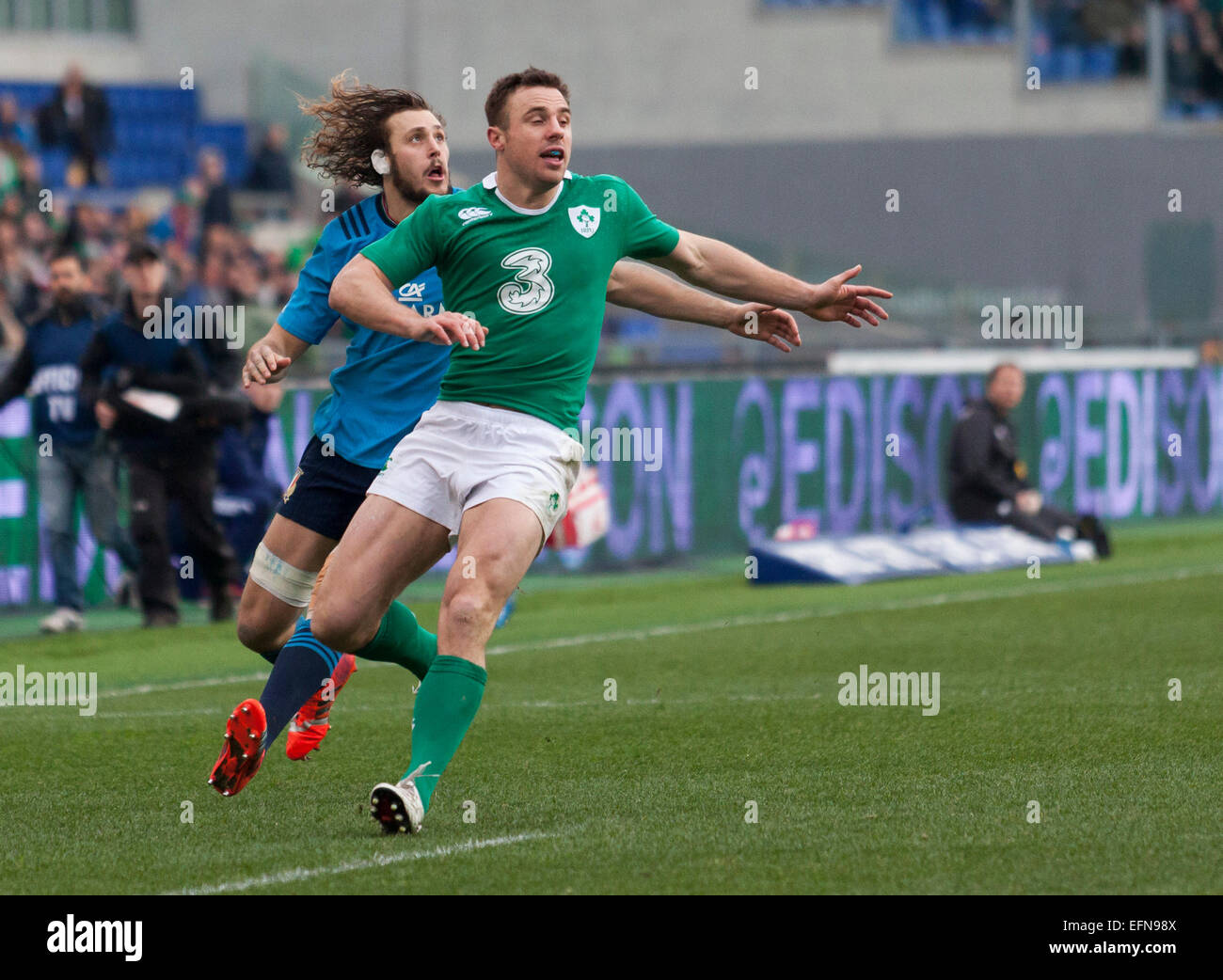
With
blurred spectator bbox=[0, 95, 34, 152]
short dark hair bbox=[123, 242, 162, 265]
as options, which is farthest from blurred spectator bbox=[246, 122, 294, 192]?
short dark hair bbox=[123, 242, 162, 265]

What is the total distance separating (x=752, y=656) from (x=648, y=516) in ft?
17.4

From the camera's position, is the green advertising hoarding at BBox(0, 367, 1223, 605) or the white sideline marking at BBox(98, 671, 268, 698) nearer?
the white sideline marking at BBox(98, 671, 268, 698)

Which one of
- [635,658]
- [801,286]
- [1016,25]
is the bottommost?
[635,658]

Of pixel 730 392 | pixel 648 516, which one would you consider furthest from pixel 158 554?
pixel 730 392

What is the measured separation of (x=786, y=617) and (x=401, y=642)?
6046 mm

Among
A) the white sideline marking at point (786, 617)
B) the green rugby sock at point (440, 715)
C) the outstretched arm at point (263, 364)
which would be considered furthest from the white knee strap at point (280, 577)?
the white sideline marking at point (786, 617)

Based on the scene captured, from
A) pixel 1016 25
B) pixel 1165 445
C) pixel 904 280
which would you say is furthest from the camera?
pixel 1016 25

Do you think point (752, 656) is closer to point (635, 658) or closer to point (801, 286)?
point (635, 658)

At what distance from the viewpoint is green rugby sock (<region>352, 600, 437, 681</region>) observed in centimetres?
712

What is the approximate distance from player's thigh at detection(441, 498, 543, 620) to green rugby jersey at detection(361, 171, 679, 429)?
36cm

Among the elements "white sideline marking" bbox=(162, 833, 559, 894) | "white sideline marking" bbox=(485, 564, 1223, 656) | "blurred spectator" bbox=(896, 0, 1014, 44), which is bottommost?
"white sideline marking" bbox=(485, 564, 1223, 656)

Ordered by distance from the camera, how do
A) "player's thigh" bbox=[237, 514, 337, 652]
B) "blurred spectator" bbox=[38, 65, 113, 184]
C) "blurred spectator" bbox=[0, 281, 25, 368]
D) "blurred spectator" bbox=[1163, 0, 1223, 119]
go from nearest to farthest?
"player's thigh" bbox=[237, 514, 337, 652] < "blurred spectator" bbox=[0, 281, 25, 368] < "blurred spectator" bbox=[38, 65, 113, 184] < "blurred spectator" bbox=[1163, 0, 1223, 119]

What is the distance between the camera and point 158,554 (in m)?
12.6

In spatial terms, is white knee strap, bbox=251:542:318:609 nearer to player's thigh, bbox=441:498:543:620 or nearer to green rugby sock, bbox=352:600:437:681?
green rugby sock, bbox=352:600:437:681
